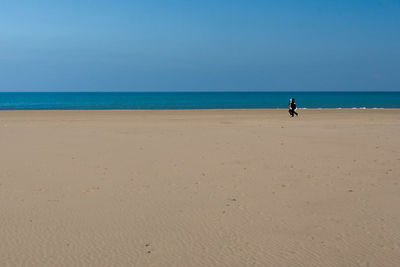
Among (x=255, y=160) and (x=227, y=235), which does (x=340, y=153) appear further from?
(x=227, y=235)

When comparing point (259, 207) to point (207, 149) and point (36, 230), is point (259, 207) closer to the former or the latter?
point (36, 230)

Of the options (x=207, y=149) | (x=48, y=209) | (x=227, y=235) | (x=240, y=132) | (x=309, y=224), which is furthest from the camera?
(x=240, y=132)

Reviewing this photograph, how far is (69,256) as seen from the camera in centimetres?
595

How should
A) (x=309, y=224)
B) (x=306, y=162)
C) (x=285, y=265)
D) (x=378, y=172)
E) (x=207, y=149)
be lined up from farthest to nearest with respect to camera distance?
(x=207, y=149) < (x=306, y=162) < (x=378, y=172) < (x=309, y=224) < (x=285, y=265)

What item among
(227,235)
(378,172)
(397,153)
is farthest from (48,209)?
(397,153)

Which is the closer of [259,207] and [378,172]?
[259,207]

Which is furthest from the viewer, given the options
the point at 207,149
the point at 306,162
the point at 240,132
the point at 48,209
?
the point at 240,132

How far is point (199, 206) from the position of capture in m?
8.34

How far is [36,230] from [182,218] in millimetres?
2352

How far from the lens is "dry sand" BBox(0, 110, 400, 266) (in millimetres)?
6082

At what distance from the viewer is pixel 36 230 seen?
696 cm

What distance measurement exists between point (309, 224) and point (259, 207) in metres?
1.20

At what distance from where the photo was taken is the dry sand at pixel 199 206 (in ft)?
20.0

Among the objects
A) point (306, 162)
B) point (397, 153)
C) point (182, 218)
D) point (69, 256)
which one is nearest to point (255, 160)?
point (306, 162)
